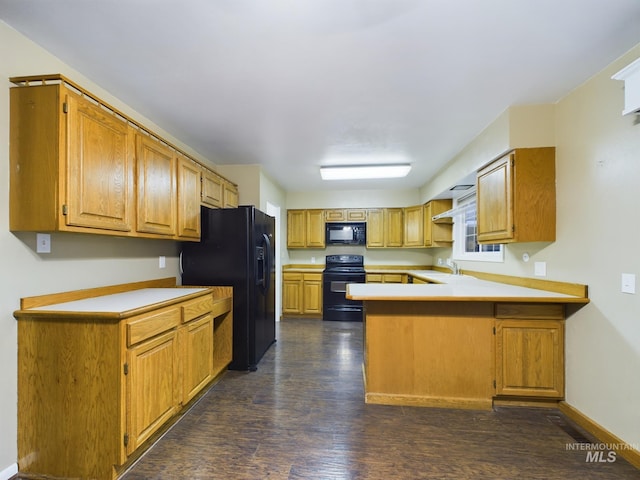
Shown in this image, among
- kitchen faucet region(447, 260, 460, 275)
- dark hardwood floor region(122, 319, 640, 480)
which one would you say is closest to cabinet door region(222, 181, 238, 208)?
dark hardwood floor region(122, 319, 640, 480)

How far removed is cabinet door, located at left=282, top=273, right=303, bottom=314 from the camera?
202 inches

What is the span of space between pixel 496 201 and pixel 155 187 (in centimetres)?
285

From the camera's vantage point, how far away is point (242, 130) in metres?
2.79

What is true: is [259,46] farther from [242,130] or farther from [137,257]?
[137,257]

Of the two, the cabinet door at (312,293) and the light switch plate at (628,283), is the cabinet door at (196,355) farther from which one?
the light switch plate at (628,283)

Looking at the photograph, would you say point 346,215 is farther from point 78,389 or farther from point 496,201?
point 78,389

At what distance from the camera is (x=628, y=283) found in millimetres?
1709

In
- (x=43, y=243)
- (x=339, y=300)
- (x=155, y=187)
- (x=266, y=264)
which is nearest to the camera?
(x=43, y=243)

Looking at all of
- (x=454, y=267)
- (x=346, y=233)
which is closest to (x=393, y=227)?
(x=346, y=233)

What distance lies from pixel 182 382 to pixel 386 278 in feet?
12.0

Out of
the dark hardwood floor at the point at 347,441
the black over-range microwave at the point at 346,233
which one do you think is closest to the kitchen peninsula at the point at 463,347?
the dark hardwood floor at the point at 347,441

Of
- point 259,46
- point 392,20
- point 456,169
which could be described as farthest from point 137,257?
point 456,169

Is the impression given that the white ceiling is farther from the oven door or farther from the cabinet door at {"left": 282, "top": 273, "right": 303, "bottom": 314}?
the cabinet door at {"left": 282, "top": 273, "right": 303, "bottom": 314}

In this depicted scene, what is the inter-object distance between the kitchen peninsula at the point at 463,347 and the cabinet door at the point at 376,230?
116 inches
